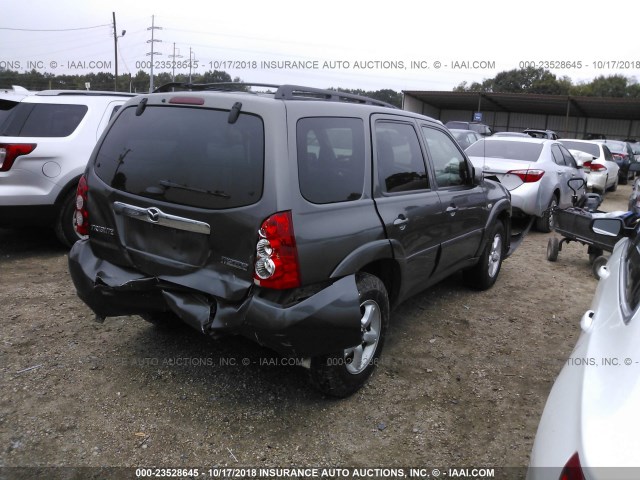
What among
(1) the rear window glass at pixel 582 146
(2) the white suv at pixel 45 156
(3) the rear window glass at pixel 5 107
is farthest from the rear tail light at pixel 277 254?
(1) the rear window glass at pixel 582 146

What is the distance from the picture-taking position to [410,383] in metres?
3.54

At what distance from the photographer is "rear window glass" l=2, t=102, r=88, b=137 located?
219 inches

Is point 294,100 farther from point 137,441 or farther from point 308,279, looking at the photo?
point 137,441

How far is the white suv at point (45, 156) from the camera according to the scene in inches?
213

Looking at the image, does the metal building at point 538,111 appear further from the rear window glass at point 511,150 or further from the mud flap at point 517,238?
the mud flap at point 517,238

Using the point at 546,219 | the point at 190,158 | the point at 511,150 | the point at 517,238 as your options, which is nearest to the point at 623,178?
the point at 546,219

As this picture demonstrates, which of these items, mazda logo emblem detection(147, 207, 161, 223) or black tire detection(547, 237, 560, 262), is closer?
mazda logo emblem detection(147, 207, 161, 223)

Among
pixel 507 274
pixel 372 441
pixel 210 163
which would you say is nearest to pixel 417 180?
pixel 210 163

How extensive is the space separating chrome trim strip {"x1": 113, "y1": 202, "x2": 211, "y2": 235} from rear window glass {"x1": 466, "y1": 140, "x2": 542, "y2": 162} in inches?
268

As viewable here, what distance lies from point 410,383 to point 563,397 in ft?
6.15

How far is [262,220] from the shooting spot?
269cm

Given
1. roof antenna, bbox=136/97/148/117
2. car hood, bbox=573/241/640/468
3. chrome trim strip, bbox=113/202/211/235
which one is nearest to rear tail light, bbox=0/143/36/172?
roof antenna, bbox=136/97/148/117

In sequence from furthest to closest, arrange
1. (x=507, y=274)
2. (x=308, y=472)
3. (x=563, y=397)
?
(x=507, y=274) < (x=308, y=472) < (x=563, y=397)

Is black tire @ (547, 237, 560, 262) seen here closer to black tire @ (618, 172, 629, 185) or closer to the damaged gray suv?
the damaged gray suv
